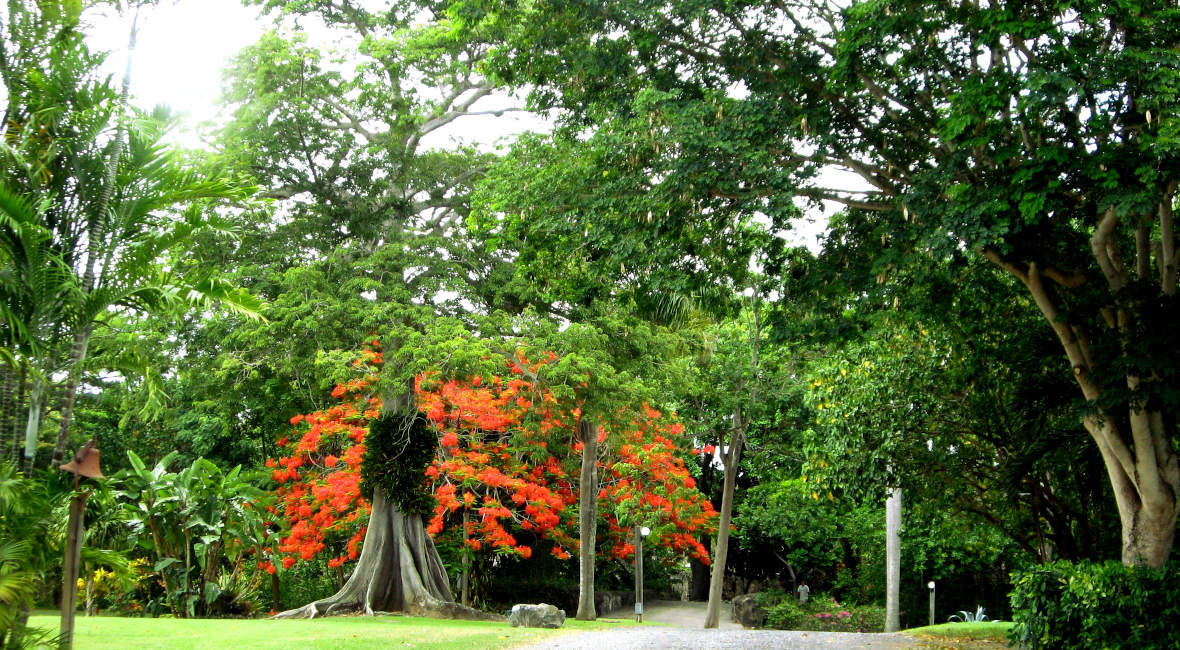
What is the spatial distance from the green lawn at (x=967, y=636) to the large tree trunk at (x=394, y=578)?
27.6 feet

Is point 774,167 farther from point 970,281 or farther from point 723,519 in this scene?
point 723,519

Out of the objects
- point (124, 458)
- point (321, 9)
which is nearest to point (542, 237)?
point (321, 9)

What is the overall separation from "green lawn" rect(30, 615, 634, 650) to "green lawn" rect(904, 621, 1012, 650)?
17.6ft

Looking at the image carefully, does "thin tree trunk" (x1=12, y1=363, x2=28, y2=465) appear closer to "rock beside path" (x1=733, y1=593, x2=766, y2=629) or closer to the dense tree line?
the dense tree line

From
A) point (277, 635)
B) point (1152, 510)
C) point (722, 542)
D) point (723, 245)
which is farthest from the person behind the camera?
point (722, 542)

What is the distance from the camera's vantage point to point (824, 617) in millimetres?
22234

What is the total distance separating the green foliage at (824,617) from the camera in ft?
72.6

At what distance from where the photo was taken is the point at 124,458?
2538cm

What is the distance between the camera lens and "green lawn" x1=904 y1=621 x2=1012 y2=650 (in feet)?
40.5

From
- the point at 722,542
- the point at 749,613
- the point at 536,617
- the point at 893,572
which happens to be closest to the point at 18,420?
the point at 536,617

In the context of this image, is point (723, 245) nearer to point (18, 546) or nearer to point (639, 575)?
point (18, 546)

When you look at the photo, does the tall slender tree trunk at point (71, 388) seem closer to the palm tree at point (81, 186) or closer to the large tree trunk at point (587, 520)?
the palm tree at point (81, 186)

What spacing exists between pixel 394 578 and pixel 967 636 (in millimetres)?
10473

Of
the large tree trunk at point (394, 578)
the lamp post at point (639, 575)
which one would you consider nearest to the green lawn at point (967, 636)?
the lamp post at point (639, 575)
